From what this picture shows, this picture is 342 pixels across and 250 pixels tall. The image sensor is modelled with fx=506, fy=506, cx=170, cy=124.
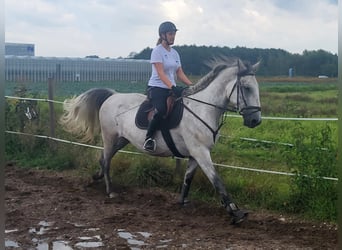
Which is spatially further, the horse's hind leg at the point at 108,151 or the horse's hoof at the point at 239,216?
the horse's hind leg at the point at 108,151

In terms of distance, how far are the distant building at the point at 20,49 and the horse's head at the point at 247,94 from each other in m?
2.03

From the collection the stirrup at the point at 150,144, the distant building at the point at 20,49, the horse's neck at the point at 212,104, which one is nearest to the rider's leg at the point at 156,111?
the stirrup at the point at 150,144

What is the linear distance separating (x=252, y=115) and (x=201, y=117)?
2.01ft

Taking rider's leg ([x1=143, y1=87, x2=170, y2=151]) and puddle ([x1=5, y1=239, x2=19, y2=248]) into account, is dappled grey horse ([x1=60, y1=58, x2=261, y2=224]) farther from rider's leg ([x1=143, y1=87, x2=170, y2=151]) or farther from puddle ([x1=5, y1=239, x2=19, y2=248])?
puddle ([x1=5, y1=239, x2=19, y2=248])

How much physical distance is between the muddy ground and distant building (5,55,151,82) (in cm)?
142

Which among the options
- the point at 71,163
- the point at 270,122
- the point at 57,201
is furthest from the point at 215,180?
the point at 270,122

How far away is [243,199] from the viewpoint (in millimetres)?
5570

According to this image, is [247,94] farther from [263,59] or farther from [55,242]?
[55,242]

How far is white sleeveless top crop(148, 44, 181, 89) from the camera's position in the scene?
5223mm

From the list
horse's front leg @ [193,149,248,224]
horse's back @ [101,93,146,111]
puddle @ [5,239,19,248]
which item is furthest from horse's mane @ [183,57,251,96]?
puddle @ [5,239,19,248]

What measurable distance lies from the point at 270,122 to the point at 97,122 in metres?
5.23

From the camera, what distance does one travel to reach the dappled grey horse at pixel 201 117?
189 inches

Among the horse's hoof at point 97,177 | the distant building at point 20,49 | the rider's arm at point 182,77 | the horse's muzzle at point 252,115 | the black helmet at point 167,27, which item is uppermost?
the black helmet at point 167,27

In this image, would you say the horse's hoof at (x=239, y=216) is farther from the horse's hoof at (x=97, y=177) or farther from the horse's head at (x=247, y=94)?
the horse's hoof at (x=97, y=177)
